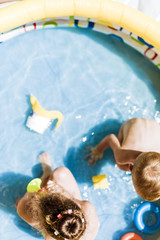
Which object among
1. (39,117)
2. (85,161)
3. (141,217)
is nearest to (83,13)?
(39,117)

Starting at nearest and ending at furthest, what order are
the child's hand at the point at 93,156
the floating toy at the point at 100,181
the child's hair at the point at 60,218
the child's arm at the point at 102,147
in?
1. the child's hair at the point at 60,218
2. the child's arm at the point at 102,147
3. the floating toy at the point at 100,181
4. the child's hand at the point at 93,156

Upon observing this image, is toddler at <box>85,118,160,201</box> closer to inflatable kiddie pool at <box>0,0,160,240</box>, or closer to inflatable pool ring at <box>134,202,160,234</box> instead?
inflatable kiddie pool at <box>0,0,160,240</box>

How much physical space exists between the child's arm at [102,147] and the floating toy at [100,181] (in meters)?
0.19

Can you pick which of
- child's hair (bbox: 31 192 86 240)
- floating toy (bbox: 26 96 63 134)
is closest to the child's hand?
floating toy (bbox: 26 96 63 134)

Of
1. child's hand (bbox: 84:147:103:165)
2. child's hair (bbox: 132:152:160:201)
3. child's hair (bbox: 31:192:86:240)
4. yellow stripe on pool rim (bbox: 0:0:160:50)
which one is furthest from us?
child's hand (bbox: 84:147:103:165)

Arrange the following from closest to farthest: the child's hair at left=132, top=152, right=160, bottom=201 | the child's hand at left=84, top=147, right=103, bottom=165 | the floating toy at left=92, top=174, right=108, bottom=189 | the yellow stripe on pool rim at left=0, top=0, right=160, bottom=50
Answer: the child's hair at left=132, top=152, right=160, bottom=201
the yellow stripe on pool rim at left=0, top=0, right=160, bottom=50
the floating toy at left=92, top=174, right=108, bottom=189
the child's hand at left=84, top=147, right=103, bottom=165

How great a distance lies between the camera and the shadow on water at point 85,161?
270 cm

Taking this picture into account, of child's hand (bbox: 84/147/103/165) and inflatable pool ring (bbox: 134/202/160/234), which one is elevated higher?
child's hand (bbox: 84/147/103/165)

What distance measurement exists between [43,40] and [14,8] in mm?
596

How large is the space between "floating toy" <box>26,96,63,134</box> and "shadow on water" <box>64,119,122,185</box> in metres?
0.36

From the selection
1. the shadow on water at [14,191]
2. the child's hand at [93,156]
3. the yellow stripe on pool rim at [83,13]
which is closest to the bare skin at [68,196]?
the shadow on water at [14,191]

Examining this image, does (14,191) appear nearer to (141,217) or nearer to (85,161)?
(85,161)

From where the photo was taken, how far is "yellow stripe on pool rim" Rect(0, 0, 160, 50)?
7.20 feet

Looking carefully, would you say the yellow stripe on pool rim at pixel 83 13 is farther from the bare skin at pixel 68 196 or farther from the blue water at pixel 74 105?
the bare skin at pixel 68 196
